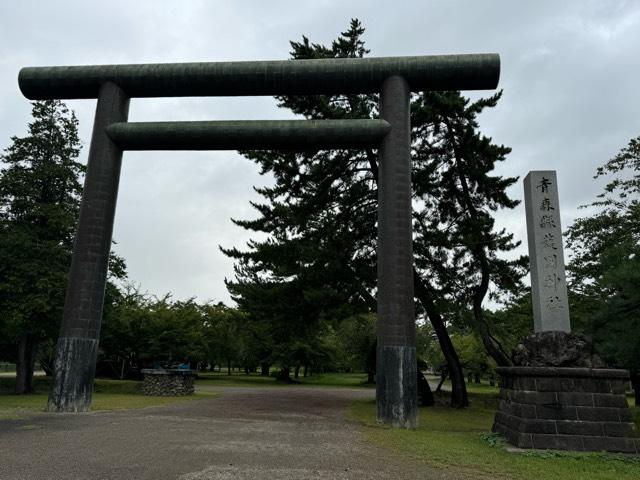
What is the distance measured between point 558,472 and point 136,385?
62.3ft

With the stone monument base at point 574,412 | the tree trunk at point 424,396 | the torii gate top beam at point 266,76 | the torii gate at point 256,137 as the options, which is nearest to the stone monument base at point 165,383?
the torii gate at point 256,137

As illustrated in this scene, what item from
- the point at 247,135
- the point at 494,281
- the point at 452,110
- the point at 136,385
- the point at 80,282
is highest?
the point at 452,110

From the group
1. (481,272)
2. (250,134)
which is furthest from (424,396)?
(250,134)

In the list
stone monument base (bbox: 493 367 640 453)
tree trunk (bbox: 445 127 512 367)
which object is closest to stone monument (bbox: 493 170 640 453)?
stone monument base (bbox: 493 367 640 453)

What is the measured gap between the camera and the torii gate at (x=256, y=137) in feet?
34.7

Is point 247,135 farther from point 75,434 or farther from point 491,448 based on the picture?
point 491,448

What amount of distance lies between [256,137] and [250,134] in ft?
0.57

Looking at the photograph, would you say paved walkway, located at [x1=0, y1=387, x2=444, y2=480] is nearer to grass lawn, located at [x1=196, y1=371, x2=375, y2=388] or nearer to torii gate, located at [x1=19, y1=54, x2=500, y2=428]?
torii gate, located at [x1=19, y1=54, x2=500, y2=428]

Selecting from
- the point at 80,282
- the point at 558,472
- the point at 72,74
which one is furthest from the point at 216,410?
the point at 72,74

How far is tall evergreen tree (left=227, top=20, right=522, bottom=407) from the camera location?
1562 cm

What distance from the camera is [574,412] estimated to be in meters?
7.35

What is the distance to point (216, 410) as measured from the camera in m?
12.4

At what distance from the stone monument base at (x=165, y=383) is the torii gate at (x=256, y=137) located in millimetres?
7053

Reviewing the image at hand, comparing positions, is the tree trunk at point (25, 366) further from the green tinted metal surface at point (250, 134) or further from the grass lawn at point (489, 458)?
the grass lawn at point (489, 458)
